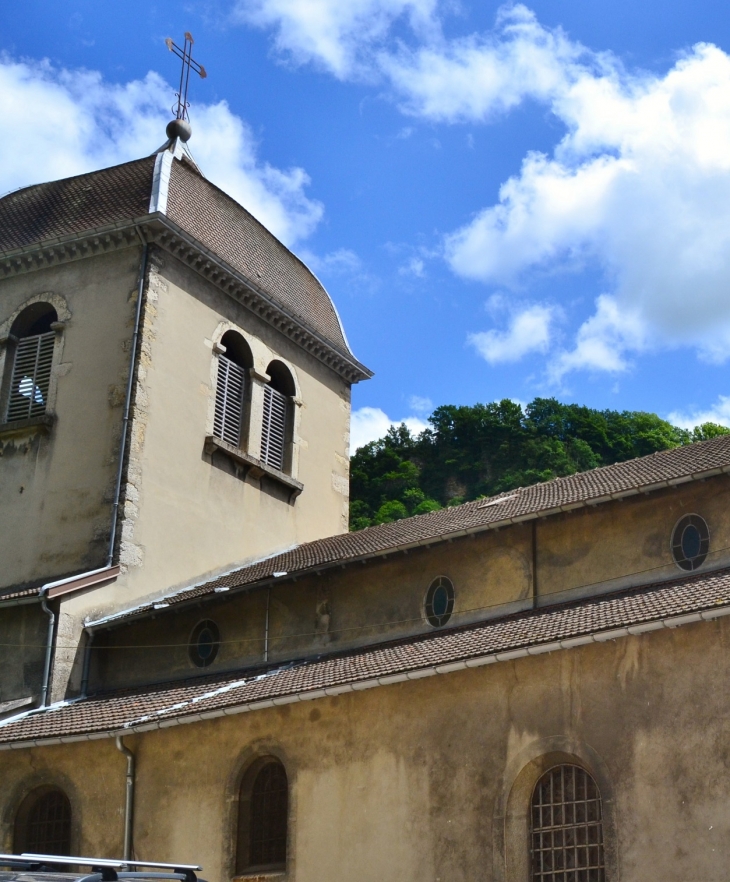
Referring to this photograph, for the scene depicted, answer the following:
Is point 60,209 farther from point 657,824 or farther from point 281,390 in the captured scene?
point 657,824

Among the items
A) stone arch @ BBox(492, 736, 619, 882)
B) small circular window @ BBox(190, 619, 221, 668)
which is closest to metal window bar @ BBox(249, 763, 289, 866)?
stone arch @ BBox(492, 736, 619, 882)

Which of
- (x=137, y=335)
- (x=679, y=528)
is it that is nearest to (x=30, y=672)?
(x=137, y=335)

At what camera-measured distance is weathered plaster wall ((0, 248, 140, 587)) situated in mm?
22859

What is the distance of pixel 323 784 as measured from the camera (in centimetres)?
1616

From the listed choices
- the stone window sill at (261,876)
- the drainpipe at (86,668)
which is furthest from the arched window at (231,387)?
the stone window sill at (261,876)

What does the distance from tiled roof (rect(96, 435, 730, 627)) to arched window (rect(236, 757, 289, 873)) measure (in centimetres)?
394

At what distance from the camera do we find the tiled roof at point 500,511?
17609 mm

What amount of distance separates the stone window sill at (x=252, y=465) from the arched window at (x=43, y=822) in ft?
26.2

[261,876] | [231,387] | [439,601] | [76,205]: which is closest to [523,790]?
[261,876]

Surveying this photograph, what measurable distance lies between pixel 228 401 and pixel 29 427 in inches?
162

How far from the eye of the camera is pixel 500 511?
1938 cm

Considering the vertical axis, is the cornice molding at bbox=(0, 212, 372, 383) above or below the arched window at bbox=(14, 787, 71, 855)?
above

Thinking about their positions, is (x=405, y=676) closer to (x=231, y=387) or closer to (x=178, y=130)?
(x=231, y=387)

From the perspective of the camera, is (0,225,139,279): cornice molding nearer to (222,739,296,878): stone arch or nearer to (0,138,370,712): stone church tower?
(0,138,370,712): stone church tower
